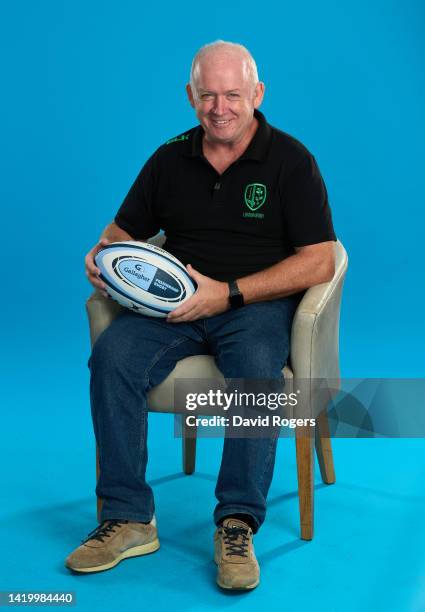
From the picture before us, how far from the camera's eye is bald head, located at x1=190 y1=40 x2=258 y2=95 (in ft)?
9.85

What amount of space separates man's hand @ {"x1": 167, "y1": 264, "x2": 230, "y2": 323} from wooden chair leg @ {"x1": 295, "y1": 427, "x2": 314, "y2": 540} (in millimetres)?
427

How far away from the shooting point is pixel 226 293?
2982 millimetres

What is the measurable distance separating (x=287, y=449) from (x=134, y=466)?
974 millimetres

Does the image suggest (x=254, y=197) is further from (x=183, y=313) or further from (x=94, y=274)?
(x=94, y=274)

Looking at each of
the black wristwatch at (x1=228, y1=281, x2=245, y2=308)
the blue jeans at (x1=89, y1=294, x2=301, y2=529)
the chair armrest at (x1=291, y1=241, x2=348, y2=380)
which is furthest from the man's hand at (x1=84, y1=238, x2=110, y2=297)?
the chair armrest at (x1=291, y1=241, x2=348, y2=380)

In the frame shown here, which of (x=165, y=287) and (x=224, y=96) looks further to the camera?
(x=224, y=96)

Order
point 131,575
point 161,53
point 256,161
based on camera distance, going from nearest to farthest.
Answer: point 131,575 < point 256,161 < point 161,53

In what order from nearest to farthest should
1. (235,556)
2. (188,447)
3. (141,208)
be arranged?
(235,556)
(141,208)
(188,447)

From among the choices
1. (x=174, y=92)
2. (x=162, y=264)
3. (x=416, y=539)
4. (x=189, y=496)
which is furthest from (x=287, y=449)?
(x=174, y=92)

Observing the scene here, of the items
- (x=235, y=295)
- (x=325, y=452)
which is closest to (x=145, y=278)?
(x=235, y=295)

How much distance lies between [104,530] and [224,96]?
1294 millimetres

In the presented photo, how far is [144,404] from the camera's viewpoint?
2.87 m

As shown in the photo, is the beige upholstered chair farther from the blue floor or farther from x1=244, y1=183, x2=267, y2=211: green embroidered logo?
x1=244, y1=183, x2=267, y2=211: green embroidered logo

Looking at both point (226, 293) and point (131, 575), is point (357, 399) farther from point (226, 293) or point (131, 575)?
point (131, 575)
